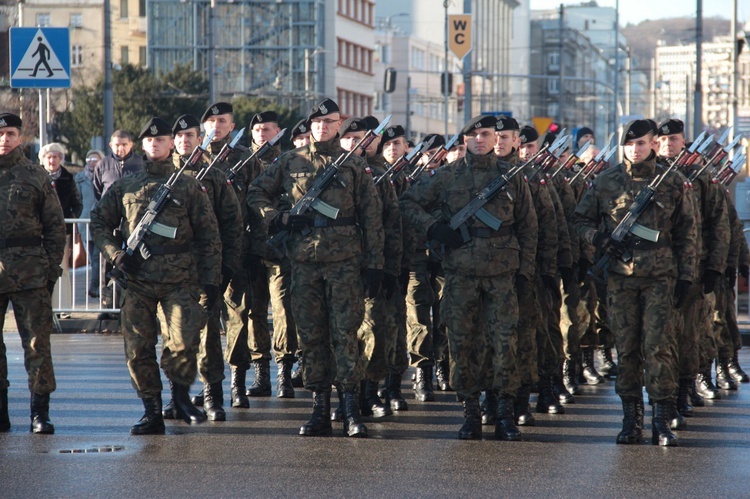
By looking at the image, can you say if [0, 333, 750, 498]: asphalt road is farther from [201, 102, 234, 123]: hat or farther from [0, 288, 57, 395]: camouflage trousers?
[201, 102, 234, 123]: hat

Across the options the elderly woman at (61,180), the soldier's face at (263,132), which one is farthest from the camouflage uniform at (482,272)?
the elderly woman at (61,180)

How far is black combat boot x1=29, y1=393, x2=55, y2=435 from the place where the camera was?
8500mm

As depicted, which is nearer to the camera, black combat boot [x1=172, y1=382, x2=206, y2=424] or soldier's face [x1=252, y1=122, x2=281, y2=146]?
black combat boot [x1=172, y1=382, x2=206, y2=424]

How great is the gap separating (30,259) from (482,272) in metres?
2.82

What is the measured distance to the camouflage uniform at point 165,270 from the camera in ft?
28.0

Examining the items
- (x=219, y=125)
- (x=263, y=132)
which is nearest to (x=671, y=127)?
(x=263, y=132)

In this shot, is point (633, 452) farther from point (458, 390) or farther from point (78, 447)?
point (78, 447)

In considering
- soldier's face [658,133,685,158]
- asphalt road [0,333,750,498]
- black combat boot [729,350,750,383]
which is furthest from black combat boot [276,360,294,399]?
black combat boot [729,350,750,383]

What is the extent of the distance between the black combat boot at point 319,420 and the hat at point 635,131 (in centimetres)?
245

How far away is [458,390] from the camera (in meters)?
8.52

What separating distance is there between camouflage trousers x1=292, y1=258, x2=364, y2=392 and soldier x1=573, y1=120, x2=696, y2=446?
1.50 meters

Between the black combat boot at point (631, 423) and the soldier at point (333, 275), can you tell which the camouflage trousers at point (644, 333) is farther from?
the soldier at point (333, 275)

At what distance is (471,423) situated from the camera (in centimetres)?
845

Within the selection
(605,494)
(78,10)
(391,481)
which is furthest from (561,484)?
(78,10)
